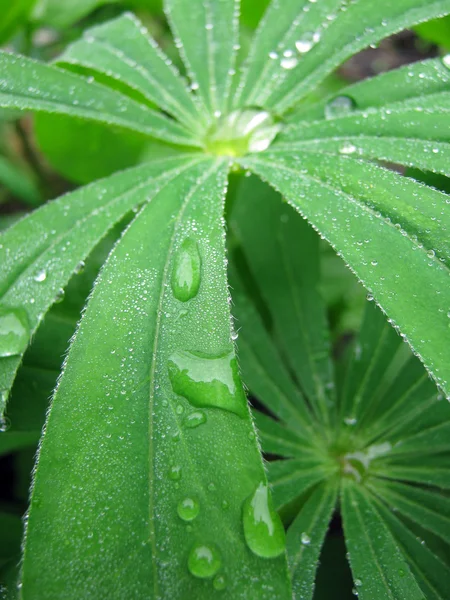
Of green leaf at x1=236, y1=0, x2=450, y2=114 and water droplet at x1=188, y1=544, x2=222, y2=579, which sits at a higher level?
green leaf at x1=236, y1=0, x2=450, y2=114

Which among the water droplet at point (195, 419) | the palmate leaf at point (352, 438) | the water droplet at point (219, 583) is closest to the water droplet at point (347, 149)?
the palmate leaf at point (352, 438)

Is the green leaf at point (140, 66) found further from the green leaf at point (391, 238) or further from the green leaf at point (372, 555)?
the green leaf at point (372, 555)

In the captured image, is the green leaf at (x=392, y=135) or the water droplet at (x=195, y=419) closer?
the water droplet at (x=195, y=419)

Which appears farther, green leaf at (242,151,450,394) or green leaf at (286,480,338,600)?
green leaf at (286,480,338,600)

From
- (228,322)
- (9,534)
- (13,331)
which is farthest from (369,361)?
(9,534)

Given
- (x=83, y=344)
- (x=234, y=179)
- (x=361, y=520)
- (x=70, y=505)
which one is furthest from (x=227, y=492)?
(x=234, y=179)

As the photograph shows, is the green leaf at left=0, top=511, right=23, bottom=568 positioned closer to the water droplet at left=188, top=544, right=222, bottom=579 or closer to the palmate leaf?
the palmate leaf

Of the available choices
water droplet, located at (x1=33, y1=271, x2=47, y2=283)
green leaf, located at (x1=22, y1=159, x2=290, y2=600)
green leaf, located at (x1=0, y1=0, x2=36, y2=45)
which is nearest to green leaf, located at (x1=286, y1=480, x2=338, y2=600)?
green leaf, located at (x1=22, y1=159, x2=290, y2=600)

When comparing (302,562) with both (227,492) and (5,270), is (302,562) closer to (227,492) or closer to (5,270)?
(227,492)
